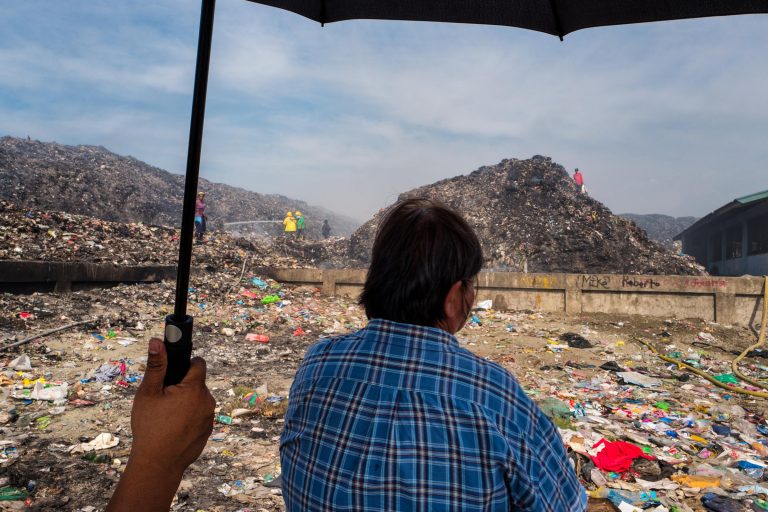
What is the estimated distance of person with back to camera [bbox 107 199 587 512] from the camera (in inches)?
30.3

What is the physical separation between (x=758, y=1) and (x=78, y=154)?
2721 centimetres

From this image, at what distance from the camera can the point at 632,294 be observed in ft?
30.2

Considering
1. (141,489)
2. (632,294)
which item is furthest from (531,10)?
(632,294)

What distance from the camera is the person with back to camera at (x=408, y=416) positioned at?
0.77 m

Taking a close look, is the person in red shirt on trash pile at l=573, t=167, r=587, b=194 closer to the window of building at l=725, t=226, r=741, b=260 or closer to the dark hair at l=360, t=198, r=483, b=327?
the window of building at l=725, t=226, r=741, b=260

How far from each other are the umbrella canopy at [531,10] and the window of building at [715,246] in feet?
73.4

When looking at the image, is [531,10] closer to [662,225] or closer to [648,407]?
[648,407]

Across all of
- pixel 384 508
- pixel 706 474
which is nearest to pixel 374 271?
pixel 384 508

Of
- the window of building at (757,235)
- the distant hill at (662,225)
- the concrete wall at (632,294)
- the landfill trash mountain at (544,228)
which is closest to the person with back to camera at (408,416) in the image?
the concrete wall at (632,294)

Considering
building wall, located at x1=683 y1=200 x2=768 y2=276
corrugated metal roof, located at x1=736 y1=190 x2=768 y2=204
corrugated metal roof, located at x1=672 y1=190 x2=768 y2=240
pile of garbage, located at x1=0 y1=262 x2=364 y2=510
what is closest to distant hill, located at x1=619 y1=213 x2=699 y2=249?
building wall, located at x1=683 y1=200 x2=768 y2=276

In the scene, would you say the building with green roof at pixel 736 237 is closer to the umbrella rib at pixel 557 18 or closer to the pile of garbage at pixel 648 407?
the pile of garbage at pixel 648 407

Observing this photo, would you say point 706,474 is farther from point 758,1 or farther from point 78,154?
point 78,154

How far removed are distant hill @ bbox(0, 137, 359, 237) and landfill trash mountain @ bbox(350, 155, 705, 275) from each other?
27.2 feet

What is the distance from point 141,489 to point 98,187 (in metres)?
19.5
